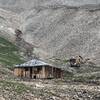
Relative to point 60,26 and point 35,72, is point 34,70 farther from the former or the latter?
point 60,26

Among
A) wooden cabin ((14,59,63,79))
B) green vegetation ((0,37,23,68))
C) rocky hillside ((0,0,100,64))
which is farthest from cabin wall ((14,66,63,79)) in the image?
rocky hillside ((0,0,100,64))

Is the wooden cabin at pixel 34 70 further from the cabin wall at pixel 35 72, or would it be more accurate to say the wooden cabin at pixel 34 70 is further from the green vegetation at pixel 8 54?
the green vegetation at pixel 8 54

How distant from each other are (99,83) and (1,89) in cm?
2105

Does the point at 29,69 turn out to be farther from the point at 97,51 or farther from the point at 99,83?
the point at 97,51

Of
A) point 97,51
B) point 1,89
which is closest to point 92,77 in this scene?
point 1,89

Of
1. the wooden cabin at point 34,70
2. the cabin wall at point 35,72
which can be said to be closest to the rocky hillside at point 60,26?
the cabin wall at point 35,72

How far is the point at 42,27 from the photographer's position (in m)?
137

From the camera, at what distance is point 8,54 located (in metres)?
95.2

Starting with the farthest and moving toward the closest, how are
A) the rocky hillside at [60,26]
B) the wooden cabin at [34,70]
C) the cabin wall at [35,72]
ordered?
the rocky hillside at [60,26] → the cabin wall at [35,72] → the wooden cabin at [34,70]

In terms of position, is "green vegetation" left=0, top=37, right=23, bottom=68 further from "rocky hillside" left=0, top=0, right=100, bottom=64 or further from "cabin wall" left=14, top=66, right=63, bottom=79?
"cabin wall" left=14, top=66, right=63, bottom=79

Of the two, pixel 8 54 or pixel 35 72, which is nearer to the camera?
pixel 35 72

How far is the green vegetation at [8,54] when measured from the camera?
82.7 metres

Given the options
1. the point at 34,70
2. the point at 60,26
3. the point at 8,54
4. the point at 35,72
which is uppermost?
the point at 60,26

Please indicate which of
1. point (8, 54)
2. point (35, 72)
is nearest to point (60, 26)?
point (8, 54)
